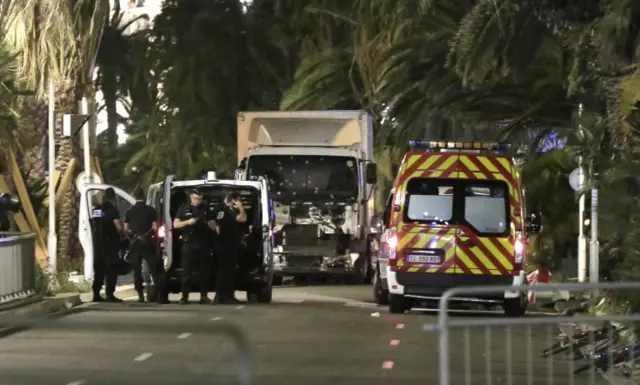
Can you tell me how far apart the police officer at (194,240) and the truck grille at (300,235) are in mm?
5547

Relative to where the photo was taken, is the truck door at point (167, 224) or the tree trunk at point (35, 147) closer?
the truck door at point (167, 224)

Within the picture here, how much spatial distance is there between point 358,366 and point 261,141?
1453cm

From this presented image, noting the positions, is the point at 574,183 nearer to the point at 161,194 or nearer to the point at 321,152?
the point at 321,152

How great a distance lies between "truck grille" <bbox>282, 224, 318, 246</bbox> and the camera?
25812 millimetres

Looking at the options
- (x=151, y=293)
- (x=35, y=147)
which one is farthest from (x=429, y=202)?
(x=35, y=147)

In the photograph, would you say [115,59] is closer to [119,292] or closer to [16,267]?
[119,292]

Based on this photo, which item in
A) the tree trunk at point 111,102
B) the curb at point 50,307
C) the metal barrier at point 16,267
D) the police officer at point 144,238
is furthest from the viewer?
the tree trunk at point 111,102

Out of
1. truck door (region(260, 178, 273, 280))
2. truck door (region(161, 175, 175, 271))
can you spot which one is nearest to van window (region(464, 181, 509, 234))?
truck door (region(260, 178, 273, 280))

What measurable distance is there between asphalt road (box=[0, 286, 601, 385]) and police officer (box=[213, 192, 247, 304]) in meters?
0.49

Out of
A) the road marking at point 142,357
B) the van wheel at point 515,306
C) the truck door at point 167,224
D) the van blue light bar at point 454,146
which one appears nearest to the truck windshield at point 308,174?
the truck door at point 167,224

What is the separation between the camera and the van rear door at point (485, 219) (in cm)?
1878

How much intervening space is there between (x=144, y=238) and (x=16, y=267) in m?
2.44

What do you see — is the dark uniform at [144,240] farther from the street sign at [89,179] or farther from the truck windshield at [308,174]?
the truck windshield at [308,174]

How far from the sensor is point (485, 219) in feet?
62.6
